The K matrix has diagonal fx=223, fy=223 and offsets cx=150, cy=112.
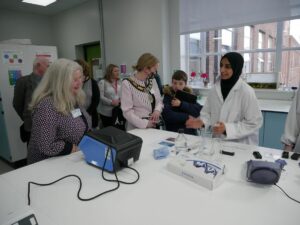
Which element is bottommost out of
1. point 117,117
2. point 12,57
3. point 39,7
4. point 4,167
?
point 4,167

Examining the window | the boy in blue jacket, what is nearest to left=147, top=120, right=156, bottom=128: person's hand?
the boy in blue jacket

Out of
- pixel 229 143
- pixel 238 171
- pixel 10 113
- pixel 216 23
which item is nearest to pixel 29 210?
pixel 238 171

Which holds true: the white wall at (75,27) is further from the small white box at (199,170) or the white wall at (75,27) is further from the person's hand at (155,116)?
the small white box at (199,170)

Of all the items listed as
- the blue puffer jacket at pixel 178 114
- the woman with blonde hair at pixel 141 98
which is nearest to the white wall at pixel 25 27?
the woman with blonde hair at pixel 141 98

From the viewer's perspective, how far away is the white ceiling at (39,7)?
4857 millimetres

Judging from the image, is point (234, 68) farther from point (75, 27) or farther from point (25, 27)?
point (25, 27)

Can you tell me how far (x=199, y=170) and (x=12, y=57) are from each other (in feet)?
10.5

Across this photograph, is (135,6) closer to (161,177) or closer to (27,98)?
(27,98)

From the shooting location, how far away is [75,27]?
18.2ft

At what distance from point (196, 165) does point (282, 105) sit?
2.45 metres

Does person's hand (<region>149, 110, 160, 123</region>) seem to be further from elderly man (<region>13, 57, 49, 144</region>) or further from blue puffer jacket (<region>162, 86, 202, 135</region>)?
Answer: elderly man (<region>13, 57, 49, 144</region>)

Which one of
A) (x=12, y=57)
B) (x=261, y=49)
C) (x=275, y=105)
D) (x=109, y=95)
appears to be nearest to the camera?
(x=275, y=105)

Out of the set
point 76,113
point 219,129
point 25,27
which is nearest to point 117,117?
point 76,113

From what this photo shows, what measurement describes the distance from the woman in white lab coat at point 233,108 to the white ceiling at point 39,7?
4557 mm
